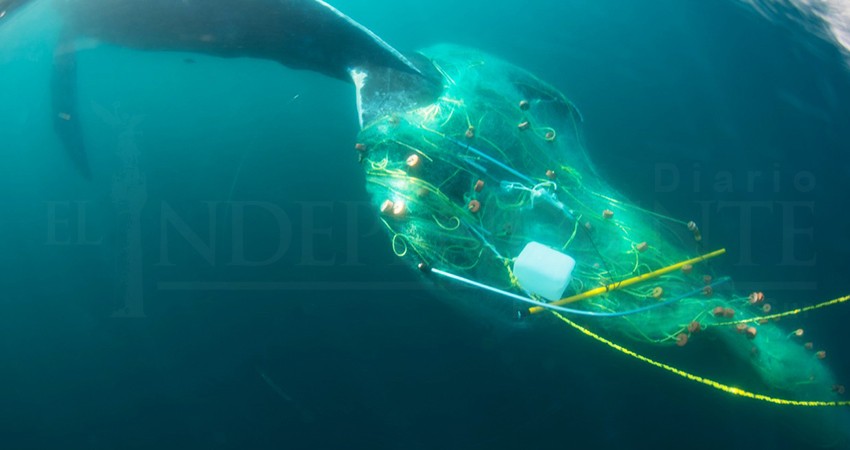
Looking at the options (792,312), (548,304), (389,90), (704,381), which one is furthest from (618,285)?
(389,90)

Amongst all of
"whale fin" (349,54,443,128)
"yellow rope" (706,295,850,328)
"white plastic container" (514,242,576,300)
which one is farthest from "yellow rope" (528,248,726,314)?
"whale fin" (349,54,443,128)

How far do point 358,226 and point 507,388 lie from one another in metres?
1.96

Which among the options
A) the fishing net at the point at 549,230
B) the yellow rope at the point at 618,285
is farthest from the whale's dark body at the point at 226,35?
the yellow rope at the point at 618,285

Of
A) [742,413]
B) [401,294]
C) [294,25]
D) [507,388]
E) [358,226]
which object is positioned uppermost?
[294,25]

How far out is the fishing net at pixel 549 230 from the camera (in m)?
4.08

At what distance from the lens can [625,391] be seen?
384 cm

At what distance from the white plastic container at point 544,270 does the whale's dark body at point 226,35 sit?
2143 millimetres

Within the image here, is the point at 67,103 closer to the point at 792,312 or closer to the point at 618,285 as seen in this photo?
the point at 618,285

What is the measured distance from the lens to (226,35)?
17.0 feet

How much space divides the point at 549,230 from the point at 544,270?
74 cm

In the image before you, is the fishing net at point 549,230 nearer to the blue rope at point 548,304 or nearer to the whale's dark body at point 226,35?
the blue rope at point 548,304

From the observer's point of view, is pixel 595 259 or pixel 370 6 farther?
pixel 370 6

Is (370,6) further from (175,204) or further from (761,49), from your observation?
(761,49)

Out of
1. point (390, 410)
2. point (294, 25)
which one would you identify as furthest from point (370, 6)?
point (390, 410)
